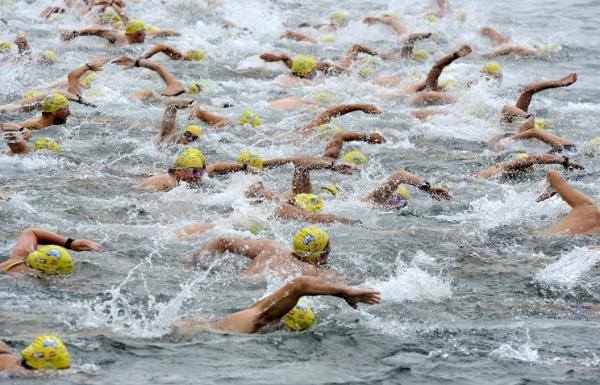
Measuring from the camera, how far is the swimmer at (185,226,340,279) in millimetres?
8508

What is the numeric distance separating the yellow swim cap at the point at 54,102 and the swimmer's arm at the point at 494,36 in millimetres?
11560

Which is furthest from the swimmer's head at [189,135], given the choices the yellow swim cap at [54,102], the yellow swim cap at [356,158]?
the yellow swim cap at [356,158]

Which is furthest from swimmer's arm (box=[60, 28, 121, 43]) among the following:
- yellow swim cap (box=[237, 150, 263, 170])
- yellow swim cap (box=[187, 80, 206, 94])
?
yellow swim cap (box=[237, 150, 263, 170])

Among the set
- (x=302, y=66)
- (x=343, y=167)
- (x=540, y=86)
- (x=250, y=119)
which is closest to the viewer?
(x=343, y=167)

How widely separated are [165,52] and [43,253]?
9654 mm

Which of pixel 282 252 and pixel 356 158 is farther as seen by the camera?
pixel 356 158

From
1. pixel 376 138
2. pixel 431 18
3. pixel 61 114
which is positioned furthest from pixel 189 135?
pixel 431 18

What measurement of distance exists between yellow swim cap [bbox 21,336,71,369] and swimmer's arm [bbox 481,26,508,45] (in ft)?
54.7

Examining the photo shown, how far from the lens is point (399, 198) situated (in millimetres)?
11102

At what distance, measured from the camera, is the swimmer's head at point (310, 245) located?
850 cm

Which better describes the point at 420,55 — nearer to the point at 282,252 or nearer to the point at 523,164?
the point at 523,164

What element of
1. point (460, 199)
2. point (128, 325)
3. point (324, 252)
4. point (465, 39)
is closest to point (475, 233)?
point (460, 199)

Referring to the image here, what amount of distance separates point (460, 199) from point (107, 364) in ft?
19.7

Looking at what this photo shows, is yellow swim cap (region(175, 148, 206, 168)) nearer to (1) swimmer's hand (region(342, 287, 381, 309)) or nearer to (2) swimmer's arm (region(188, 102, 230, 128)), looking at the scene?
(2) swimmer's arm (region(188, 102, 230, 128))
